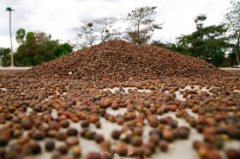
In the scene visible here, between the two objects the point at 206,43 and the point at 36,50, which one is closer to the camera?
the point at 206,43

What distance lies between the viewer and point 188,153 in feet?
4.93

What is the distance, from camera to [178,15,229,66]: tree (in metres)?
23.4

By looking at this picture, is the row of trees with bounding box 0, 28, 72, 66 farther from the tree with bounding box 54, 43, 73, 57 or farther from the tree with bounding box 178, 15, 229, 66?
the tree with bounding box 178, 15, 229, 66

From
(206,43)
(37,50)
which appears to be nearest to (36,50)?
(37,50)

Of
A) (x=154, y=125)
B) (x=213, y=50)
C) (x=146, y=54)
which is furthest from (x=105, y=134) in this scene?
(x=213, y=50)

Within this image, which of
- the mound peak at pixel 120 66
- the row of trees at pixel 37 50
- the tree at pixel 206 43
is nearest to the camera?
the mound peak at pixel 120 66

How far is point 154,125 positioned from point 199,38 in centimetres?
2469

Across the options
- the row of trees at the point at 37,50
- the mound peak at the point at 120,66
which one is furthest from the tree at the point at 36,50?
the mound peak at the point at 120,66

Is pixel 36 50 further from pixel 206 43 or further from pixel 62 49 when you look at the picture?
pixel 206 43

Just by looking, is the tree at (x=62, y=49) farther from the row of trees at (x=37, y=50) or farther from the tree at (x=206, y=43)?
the tree at (x=206, y=43)

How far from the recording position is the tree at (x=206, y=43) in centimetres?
2339

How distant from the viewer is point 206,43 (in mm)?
23891

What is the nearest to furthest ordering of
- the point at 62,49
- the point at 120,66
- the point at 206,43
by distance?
the point at 120,66 → the point at 206,43 → the point at 62,49

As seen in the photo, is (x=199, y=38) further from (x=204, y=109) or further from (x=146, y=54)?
(x=204, y=109)
